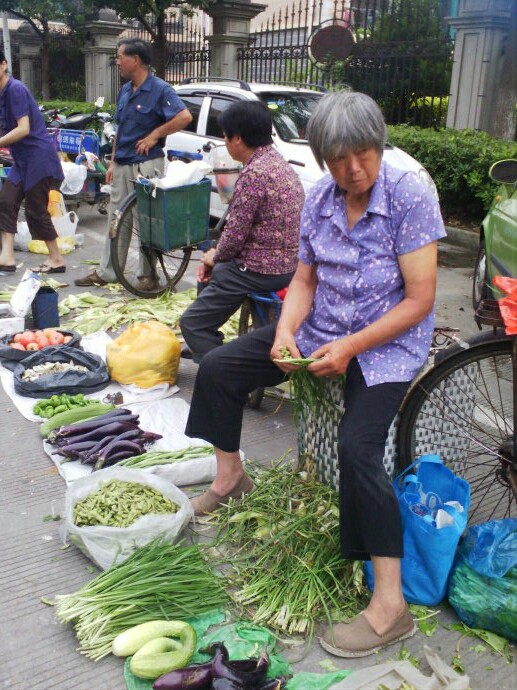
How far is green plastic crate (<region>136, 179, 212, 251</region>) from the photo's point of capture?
6.15m

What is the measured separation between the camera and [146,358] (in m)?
4.92

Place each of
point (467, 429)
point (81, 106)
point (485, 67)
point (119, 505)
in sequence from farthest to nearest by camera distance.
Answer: point (81, 106) < point (485, 67) < point (467, 429) < point (119, 505)

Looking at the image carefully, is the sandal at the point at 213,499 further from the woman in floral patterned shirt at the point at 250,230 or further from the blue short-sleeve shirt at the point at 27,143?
the blue short-sleeve shirt at the point at 27,143

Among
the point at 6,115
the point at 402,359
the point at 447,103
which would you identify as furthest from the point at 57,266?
the point at 447,103

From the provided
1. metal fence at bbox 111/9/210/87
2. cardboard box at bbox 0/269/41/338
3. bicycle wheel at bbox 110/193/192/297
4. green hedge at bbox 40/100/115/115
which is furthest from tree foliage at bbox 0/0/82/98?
cardboard box at bbox 0/269/41/338

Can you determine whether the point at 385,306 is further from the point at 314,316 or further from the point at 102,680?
the point at 102,680

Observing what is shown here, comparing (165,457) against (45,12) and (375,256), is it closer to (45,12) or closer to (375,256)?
(375,256)

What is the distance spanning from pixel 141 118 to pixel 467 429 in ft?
15.1

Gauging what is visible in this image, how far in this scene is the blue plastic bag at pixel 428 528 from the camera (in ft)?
9.06

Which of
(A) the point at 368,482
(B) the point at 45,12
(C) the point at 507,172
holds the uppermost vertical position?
(B) the point at 45,12

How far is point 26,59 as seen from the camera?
23125 millimetres

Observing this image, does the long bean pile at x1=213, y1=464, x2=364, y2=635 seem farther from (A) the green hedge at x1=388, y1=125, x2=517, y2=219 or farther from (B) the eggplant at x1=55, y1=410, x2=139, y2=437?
(A) the green hedge at x1=388, y1=125, x2=517, y2=219

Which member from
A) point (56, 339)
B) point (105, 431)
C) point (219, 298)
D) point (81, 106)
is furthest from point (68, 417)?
point (81, 106)

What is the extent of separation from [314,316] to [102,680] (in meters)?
1.52
